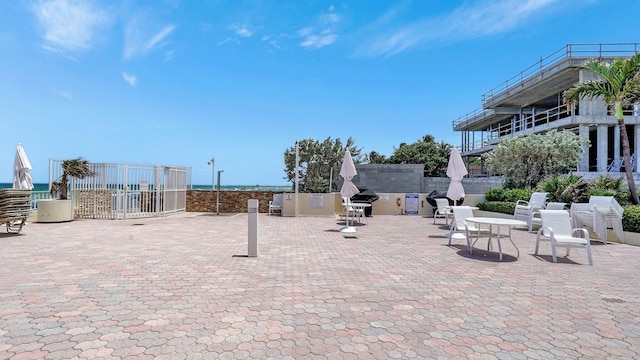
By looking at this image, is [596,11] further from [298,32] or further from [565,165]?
[298,32]

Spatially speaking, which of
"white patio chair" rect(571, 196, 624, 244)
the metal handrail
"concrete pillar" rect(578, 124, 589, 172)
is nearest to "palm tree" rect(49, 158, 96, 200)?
"white patio chair" rect(571, 196, 624, 244)

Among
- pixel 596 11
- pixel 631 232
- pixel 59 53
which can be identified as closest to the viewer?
pixel 631 232

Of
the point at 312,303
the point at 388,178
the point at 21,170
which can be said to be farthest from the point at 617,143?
the point at 21,170

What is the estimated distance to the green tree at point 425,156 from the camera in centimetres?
3878

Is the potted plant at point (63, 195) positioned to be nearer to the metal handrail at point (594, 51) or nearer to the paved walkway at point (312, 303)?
the paved walkway at point (312, 303)

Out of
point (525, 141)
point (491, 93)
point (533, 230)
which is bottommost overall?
point (533, 230)

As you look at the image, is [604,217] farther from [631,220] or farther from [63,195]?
[63,195]

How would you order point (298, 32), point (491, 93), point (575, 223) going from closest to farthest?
point (575, 223) → point (298, 32) → point (491, 93)

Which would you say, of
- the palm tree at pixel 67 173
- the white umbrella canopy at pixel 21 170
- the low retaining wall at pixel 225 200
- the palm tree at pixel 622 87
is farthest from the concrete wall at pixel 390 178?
the white umbrella canopy at pixel 21 170

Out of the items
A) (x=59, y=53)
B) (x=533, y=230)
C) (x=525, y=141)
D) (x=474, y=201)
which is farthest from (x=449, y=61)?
(x=59, y=53)

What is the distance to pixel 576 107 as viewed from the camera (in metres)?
20.9

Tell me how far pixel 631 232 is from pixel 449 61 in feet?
35.8

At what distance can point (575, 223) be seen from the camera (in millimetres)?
8461

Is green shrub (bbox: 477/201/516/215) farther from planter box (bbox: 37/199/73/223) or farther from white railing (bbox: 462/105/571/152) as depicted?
planter box (bbox: 37/199/73/223)
